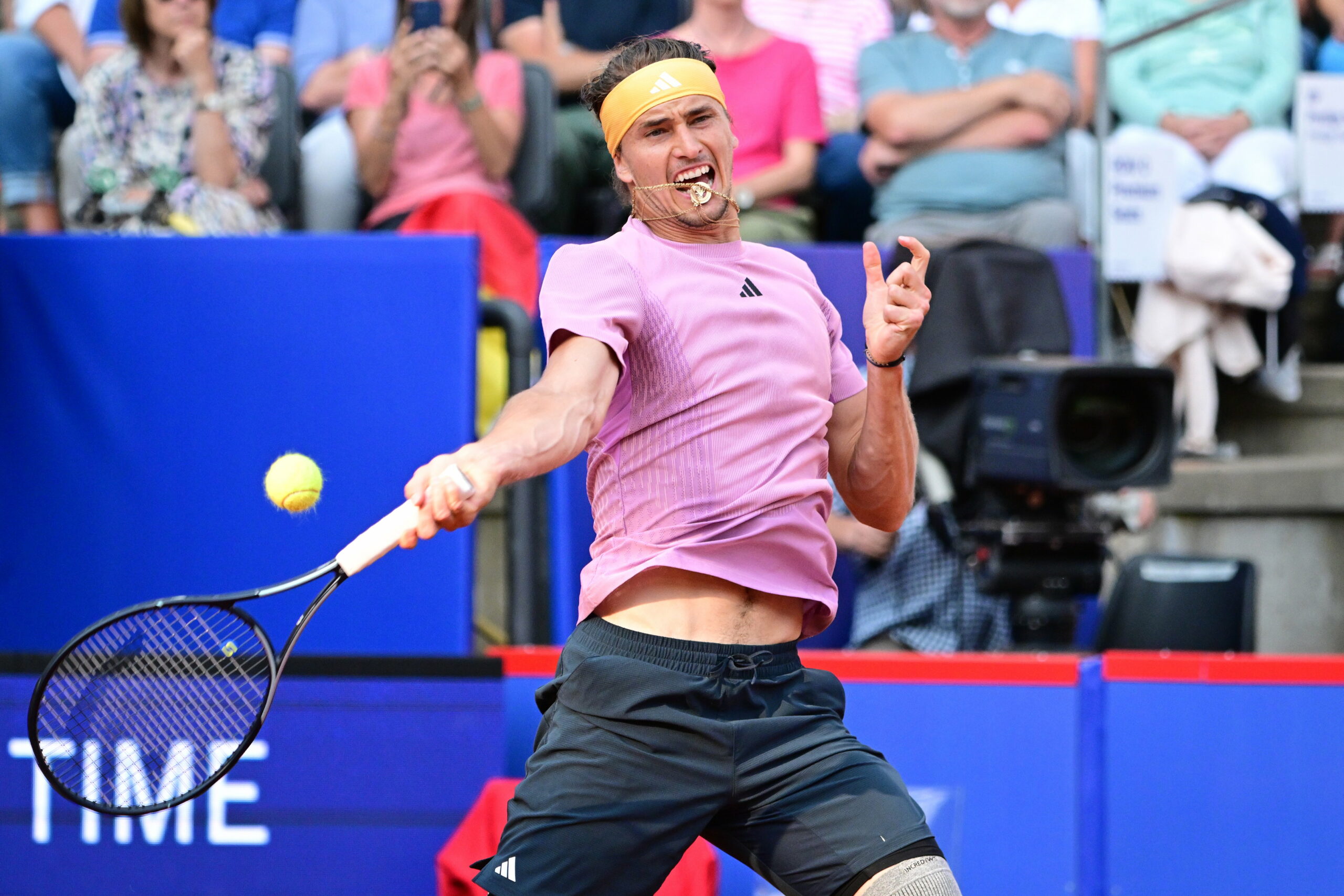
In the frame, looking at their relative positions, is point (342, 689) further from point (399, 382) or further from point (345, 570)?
point (345, 570)

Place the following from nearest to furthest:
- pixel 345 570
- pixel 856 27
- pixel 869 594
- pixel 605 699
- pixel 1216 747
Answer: pixel 345 570, pixel 605 699, pixel 1216 747, pixel 869 594, pixel 856 27

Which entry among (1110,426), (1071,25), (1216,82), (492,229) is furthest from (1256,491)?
(492,229)

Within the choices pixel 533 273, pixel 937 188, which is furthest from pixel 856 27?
pixel 533 273

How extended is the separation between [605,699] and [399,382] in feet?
6.84

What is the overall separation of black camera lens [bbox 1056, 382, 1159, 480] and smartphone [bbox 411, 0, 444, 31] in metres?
2.70

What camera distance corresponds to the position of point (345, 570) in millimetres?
2070

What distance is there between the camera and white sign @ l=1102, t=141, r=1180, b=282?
20.6 ft

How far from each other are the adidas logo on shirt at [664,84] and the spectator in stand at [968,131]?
11.0ft

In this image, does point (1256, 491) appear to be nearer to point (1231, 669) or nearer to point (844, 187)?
point (844, 187)

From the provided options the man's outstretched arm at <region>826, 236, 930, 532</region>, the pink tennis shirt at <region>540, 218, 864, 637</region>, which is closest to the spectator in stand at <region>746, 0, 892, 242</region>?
the man's outstretched arm at <region>826, 236, 930, 532</region>

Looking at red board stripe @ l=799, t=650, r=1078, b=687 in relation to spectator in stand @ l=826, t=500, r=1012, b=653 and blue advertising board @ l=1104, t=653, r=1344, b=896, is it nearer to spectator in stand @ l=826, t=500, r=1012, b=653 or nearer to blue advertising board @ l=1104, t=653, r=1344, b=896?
blue advertising board @ l=1104, t=653, r=1344, b=896

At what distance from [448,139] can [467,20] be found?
17.2 inches

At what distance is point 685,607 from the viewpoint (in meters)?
2.42

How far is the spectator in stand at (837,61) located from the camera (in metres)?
6.46
